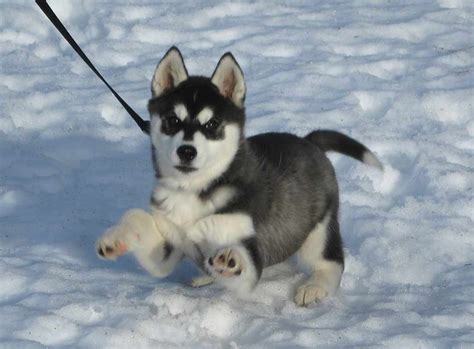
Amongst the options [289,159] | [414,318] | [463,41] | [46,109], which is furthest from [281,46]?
[414,318]

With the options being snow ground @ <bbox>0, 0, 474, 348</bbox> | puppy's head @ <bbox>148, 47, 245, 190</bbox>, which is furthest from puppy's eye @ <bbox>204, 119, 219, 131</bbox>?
snow ground @ <bbox>0, 0, 474, 348</bbox>

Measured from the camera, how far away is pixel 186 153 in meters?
3.45

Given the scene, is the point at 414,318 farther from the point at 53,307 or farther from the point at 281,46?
the point at 281,46

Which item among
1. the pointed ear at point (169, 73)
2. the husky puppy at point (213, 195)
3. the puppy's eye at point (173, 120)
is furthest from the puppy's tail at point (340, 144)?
the puppy's eye at point (173, 120)

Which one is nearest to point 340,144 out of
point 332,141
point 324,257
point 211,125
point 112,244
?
point 332,141

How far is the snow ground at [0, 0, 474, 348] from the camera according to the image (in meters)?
3.53

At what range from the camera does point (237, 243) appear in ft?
11.5

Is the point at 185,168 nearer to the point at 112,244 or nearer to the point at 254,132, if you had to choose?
the point at 112,244

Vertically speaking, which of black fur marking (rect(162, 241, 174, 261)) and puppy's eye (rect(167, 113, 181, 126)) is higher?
puppy's eye (rect(167, 113, 181, 126))

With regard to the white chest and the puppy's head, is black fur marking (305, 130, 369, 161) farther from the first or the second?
the white chest

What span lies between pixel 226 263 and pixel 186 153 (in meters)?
0.43

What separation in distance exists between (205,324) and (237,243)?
1.06 ft

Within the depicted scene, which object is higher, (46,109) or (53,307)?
(53,307)

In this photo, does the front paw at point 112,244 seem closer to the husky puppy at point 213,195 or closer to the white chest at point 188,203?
the husky puppy at point 213,195
